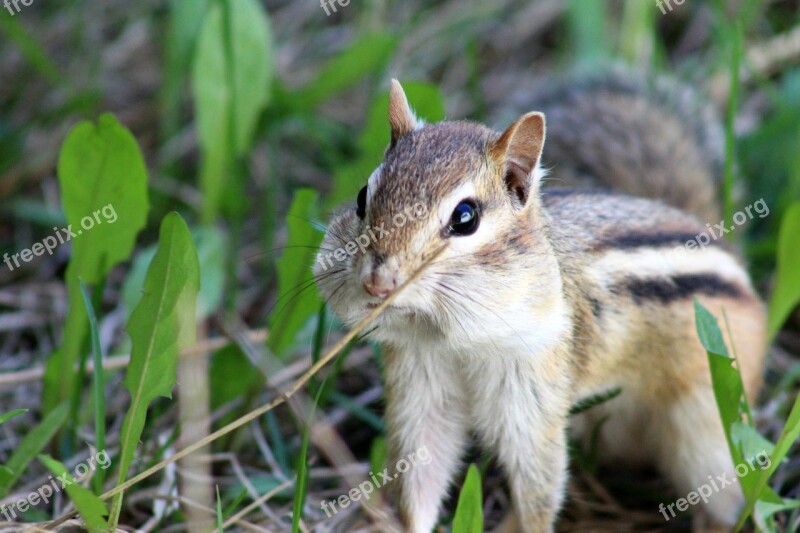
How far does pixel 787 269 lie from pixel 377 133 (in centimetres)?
154

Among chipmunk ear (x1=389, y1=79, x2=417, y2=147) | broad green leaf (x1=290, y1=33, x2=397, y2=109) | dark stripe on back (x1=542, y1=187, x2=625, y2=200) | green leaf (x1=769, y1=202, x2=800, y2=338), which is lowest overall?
green leaf (x1=769, y1=202, x2=800, y2=338)

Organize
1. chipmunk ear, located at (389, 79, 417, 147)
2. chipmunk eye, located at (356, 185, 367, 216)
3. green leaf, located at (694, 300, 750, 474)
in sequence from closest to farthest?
chipmunk eye, located at (356, 185, 367, 216) → green leaf, located at (694, 300, 750, 474) → chipmunk ear, located at (389, 79, 417, 147)

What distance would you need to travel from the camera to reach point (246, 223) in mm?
4582

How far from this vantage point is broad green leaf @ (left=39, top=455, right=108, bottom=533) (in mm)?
2281

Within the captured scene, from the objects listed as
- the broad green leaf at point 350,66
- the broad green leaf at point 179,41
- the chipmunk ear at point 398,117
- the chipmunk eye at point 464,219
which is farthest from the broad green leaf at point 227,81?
the chipmunk eye at point 464,219

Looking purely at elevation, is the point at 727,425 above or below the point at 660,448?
above

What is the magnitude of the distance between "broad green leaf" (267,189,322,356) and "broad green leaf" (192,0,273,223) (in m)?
0.97

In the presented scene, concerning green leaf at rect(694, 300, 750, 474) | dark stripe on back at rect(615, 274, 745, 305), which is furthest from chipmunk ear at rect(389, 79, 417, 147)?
green leaf at rect(694, 300, 750, 474)

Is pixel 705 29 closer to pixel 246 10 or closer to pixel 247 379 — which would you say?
pixel 246 10

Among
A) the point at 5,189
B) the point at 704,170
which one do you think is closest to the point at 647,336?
the point at 704,170

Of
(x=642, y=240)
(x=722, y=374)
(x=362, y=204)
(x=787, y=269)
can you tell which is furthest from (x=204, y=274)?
(x=787, y=269)

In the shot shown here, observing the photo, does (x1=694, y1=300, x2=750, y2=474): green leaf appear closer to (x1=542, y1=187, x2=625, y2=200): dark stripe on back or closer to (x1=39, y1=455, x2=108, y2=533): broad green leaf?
(x1=542, y1=187, x2=625, y2=200): dark stripe on back

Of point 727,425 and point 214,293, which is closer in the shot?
point 727,425

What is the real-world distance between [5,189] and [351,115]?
1808 millimetres
